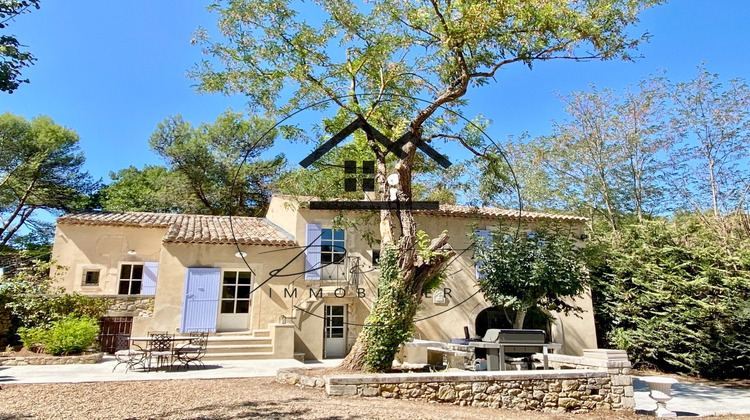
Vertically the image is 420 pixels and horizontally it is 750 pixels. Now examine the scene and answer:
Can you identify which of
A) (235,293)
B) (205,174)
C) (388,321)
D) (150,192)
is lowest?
(388,321)

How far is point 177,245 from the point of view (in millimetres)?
12578

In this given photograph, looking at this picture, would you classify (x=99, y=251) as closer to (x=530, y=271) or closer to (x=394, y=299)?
(x=394, y=299)

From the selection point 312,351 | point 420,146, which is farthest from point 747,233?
point 312,351

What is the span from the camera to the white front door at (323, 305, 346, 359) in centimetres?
1339

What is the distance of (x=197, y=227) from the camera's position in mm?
14141

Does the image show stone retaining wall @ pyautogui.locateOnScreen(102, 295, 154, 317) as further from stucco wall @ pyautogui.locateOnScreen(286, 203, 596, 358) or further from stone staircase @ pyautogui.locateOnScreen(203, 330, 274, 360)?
stucco wall @ pyautogui.locateOnScreen(286, 203, 596, 358)

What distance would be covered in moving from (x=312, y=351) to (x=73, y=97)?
10424 millimetres

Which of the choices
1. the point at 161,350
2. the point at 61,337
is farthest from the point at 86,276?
the point at 161,350

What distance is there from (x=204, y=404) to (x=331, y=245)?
8.05 m

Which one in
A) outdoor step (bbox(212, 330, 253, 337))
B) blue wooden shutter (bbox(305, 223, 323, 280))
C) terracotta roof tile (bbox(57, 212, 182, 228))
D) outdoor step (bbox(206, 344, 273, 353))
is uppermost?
terracotta roof tile (bbox(57, 212, 182, 228))

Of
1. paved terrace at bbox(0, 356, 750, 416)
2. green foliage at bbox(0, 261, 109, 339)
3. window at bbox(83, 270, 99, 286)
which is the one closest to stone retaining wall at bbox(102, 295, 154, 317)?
green foliage at bbox(0, 261, 109, 339)

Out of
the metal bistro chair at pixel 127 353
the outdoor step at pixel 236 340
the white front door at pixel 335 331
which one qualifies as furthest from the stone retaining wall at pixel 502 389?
the white front door at pixel 335 331

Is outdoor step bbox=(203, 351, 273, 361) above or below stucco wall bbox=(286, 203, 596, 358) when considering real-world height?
below

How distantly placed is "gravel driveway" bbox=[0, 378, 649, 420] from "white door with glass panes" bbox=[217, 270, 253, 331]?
5207 millimetres
